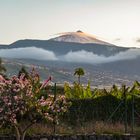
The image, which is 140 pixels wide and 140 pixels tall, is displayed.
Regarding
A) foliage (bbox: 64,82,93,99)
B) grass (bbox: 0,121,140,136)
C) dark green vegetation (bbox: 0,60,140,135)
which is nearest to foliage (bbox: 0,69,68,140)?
grass (bbox: 0,121,140,136)

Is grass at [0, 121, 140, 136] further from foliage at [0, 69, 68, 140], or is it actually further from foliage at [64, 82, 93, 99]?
foliage at [64, 82, 93, 99]

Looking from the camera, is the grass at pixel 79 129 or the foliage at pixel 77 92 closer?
the grass at pixel 79 129

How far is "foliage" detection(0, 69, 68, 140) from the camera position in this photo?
2066 centimetres

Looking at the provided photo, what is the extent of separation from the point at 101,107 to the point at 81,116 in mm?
1424

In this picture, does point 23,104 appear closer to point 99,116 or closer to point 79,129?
point 79,129

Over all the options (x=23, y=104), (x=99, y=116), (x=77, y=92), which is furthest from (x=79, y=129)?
(x=77, y=92)

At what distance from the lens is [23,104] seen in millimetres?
20734

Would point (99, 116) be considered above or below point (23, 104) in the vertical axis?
below

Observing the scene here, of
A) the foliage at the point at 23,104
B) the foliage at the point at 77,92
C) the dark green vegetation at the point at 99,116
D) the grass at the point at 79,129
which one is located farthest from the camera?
the foliage at the point at 77,92

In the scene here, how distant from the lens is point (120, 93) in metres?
29.1

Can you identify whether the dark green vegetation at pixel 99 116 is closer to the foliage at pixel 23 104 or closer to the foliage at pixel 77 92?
the foliage at pixel 23 104

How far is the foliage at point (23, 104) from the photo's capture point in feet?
67.8

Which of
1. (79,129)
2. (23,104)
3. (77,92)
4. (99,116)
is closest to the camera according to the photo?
(23,104)

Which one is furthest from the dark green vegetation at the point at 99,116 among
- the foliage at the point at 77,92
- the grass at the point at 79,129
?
the foliage at the point at 77,92
